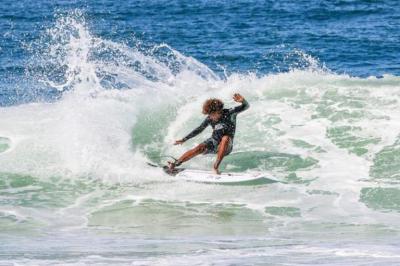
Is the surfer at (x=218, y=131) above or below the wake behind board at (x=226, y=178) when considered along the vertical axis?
above

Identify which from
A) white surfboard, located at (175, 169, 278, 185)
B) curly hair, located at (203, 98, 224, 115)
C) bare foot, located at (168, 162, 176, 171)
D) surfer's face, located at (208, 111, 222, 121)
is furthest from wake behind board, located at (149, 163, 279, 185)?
curly hair, located at (203, 98, 224, 115)

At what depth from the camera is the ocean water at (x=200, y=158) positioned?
38.7 ft

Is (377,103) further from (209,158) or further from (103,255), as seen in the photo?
(103,255)

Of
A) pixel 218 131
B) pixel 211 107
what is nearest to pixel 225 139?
pixel 218 131

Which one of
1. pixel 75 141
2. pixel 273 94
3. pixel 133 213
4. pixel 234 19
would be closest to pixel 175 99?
pixel 273 94

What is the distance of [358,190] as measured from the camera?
15781 millimetres

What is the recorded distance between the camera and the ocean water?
1180 centimetres

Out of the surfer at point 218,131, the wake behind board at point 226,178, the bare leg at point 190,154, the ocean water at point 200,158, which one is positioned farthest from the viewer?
the bare leg at point 190,154

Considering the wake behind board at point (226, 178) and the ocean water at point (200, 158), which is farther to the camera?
the wake behind board at point (226, 178)

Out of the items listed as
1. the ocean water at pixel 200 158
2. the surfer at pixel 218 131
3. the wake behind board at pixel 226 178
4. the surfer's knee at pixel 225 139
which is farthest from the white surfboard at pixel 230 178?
the surfer's knee at pixel 225 139

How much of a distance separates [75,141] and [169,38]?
15.4 metres

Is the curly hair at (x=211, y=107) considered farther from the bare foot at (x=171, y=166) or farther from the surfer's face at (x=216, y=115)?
the bare foot at (x=171, y=166)

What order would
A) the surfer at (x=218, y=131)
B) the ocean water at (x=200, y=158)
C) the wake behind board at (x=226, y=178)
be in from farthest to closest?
the surfer at (x=218, y=131), the wake behind board at (x=226, y=178), the ocean water at (x=200, y=158)

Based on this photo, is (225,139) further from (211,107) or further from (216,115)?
(211,107)
